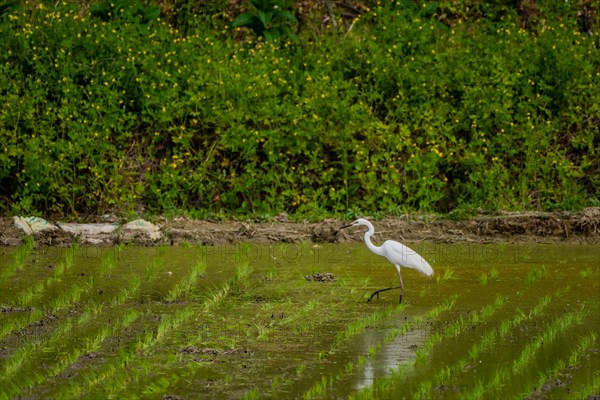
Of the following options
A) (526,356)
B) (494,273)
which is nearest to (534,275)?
(494,273)

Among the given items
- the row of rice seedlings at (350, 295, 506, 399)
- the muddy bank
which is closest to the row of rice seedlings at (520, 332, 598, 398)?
the row of rice seedlings at (350, 295, 506, 399)

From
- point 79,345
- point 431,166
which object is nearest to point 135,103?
point 431,166

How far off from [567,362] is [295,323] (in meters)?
2.33

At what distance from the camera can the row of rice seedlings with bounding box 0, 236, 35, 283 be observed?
430 inches

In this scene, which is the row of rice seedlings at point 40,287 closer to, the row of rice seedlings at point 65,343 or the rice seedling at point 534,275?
the row of rice seedlings at point 65,343

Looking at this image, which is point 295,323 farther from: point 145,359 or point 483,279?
point 483,279

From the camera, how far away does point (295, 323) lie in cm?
873

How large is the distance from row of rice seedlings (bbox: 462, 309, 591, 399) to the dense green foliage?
5.86 meters

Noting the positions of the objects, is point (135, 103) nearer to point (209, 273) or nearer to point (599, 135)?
point (209, 273)

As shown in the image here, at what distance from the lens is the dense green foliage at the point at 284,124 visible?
14820 millimetres

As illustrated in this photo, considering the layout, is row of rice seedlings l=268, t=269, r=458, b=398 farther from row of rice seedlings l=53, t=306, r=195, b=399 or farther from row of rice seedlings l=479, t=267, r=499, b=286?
row of rice seedlings l=53, t=306, r=195, b=399

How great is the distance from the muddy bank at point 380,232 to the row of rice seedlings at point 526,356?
13.9ft

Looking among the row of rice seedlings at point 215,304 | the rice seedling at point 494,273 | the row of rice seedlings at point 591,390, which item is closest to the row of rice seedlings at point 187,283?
the row of rice seedlings at point 215,304

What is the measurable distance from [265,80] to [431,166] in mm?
2754
